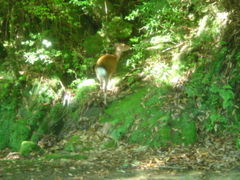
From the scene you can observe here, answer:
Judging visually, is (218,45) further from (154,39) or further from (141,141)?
(141,141)

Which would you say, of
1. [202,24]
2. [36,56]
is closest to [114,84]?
[36,56]

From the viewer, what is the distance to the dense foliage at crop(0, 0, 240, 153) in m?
7.66

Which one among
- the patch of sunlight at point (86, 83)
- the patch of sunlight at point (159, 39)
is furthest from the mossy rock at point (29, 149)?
the patch of sunlight at point (159, 39)

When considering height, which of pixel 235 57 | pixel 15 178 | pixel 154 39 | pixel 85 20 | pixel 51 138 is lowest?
pixel 15 178

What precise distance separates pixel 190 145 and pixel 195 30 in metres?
3.69

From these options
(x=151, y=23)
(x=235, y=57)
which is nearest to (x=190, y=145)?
(x=235, y=57)

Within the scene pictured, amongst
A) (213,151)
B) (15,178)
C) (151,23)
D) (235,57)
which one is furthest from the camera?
(151,23)

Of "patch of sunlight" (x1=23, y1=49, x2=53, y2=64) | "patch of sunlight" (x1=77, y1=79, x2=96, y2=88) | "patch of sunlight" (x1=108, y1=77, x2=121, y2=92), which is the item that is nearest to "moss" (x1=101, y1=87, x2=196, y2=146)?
"patch of sunlight" (x1=108, y1=77, x2=121, y2=92)

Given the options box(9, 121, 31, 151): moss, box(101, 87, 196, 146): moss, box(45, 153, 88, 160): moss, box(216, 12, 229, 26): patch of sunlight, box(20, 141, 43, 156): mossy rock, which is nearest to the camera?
box(45, 153, 88, 160): moss

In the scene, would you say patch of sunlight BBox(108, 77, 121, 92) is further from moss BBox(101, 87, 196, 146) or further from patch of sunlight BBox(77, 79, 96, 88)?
moss BBox(101, 87, 196, 146)

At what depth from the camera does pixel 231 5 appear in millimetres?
8352

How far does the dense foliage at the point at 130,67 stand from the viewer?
7.66m

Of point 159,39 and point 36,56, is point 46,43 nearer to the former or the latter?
point 36,56

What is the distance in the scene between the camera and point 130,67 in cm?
985
